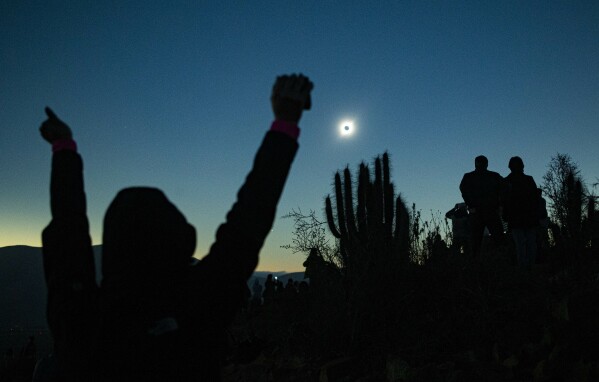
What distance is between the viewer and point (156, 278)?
3.44ft

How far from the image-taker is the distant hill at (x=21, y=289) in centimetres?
10794

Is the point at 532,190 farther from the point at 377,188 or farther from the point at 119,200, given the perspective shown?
the point at 119,200

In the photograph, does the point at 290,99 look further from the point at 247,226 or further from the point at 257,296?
the point at 257,296

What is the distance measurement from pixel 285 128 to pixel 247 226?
277mm

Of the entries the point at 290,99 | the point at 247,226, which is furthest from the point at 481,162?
the point at 247,226

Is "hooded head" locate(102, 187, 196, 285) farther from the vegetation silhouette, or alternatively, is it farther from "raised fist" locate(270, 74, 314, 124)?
the vegetation silhouette

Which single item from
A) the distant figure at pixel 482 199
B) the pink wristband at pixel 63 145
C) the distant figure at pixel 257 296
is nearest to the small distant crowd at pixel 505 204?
the distant figure at pixel 482 199

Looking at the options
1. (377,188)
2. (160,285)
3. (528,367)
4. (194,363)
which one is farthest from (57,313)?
(377,188)

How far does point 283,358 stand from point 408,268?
6.22ft

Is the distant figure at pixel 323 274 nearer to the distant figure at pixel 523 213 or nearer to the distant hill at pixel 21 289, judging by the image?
the distant figure at pixel 523 213

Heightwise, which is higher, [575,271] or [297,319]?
[575,271]

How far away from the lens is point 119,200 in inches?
44.1

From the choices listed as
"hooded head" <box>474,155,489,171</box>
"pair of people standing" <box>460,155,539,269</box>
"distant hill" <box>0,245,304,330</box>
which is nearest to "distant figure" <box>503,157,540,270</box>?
"pair of people standing" <box>460,155,539,269</box>

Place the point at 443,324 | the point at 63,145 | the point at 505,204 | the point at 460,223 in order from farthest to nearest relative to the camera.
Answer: the point at 460,223 → the point at 505,204 → the point at 443,324 → the point at 63,145
